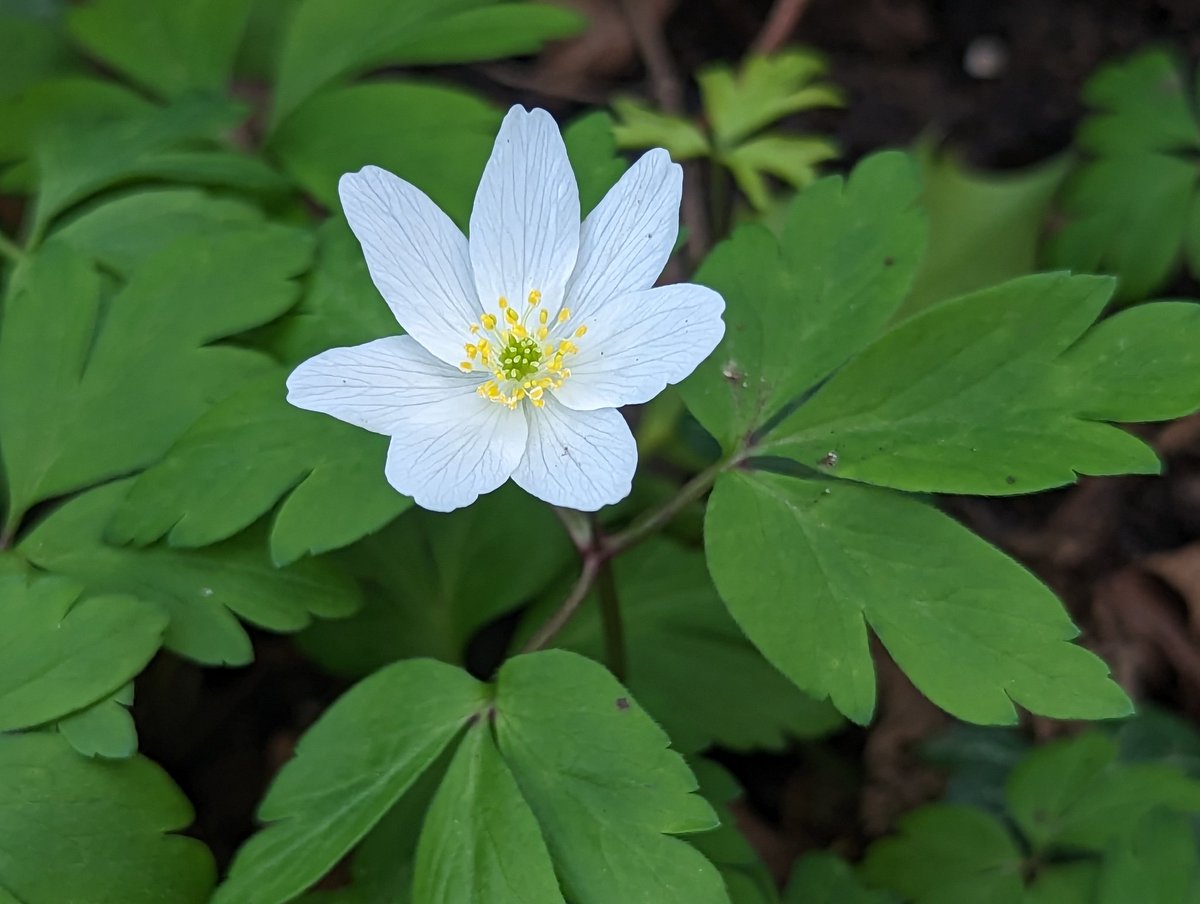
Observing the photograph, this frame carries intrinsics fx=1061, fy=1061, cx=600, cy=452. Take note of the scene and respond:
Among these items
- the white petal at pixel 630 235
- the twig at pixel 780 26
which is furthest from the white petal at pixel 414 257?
the twig at pixel 780 26

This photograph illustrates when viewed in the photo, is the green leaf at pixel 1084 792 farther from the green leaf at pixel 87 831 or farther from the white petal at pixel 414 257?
the green leaf at pixel 87 831

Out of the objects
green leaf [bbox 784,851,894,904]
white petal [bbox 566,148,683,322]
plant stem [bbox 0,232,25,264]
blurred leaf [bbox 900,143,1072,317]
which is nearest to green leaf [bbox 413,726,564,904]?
green leaf [bbox 784,851,894,904]

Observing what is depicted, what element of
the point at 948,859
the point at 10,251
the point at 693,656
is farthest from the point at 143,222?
the point at 948,859

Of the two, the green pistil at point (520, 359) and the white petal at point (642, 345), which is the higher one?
the white petal at point (642, 345)

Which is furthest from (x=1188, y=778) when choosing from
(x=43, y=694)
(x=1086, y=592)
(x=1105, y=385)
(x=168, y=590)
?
(x=43, y=694)

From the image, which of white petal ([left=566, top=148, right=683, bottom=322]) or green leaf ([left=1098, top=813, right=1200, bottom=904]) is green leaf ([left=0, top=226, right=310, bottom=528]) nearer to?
white petal ([left=566, top=148, right=683, bottom=322])

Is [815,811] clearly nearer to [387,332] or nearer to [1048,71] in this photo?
[387,332]
